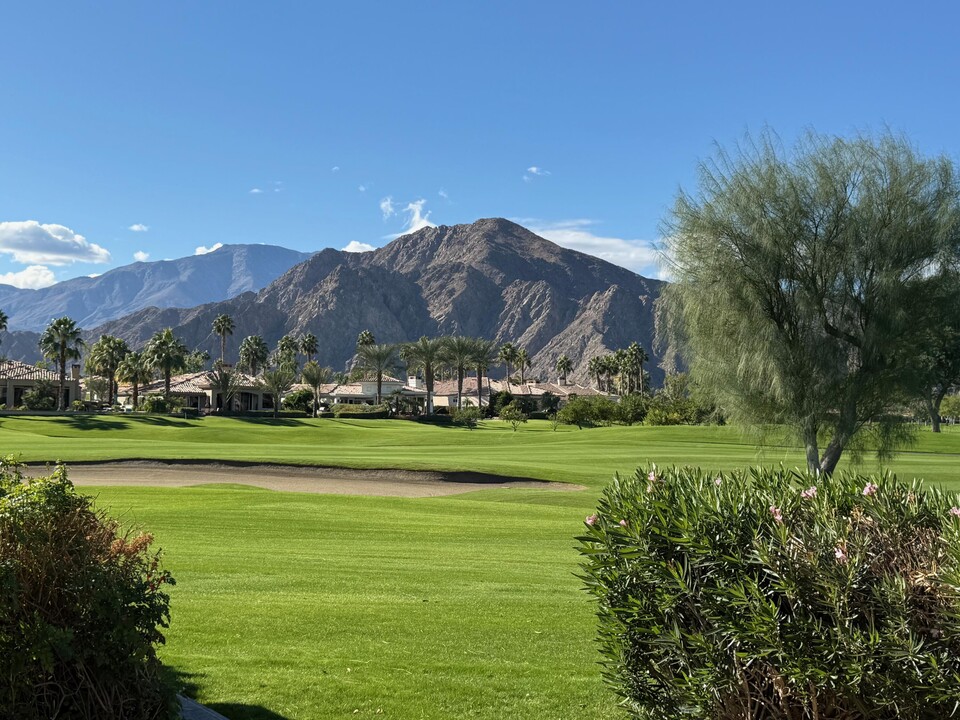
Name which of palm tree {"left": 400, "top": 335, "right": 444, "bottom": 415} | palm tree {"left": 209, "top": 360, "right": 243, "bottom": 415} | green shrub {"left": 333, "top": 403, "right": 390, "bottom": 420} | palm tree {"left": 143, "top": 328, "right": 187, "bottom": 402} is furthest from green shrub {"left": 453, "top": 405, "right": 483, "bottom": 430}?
palm tree {"left": 143, "top": 328, "right": 187, "bottom": 402}

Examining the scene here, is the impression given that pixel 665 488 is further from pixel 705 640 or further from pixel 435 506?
pixel 435 506

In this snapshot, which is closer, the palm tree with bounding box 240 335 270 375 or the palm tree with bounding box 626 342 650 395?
the palm tree with bounding box 626 342 650 395

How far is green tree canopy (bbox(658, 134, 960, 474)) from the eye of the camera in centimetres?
2202

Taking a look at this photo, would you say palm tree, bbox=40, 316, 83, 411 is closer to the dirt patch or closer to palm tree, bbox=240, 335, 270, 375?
the dirt patch

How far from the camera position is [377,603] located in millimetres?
11477

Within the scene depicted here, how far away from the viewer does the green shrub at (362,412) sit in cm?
10394

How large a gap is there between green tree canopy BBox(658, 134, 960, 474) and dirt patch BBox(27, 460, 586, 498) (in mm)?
12365

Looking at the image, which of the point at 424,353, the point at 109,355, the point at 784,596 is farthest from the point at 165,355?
the point at 784,596

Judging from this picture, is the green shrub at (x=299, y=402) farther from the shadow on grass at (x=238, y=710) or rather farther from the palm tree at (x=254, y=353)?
the shadow on grass at (x=238, y=710)

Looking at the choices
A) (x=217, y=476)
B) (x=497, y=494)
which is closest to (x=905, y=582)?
(x=497, y=494)

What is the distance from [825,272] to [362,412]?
3416 inches

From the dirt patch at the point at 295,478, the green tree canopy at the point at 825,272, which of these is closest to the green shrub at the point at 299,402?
the dirt patch at the point at 295,478

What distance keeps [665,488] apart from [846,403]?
18998 millimetres

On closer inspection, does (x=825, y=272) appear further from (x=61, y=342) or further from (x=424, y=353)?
(x=61, y=342)
